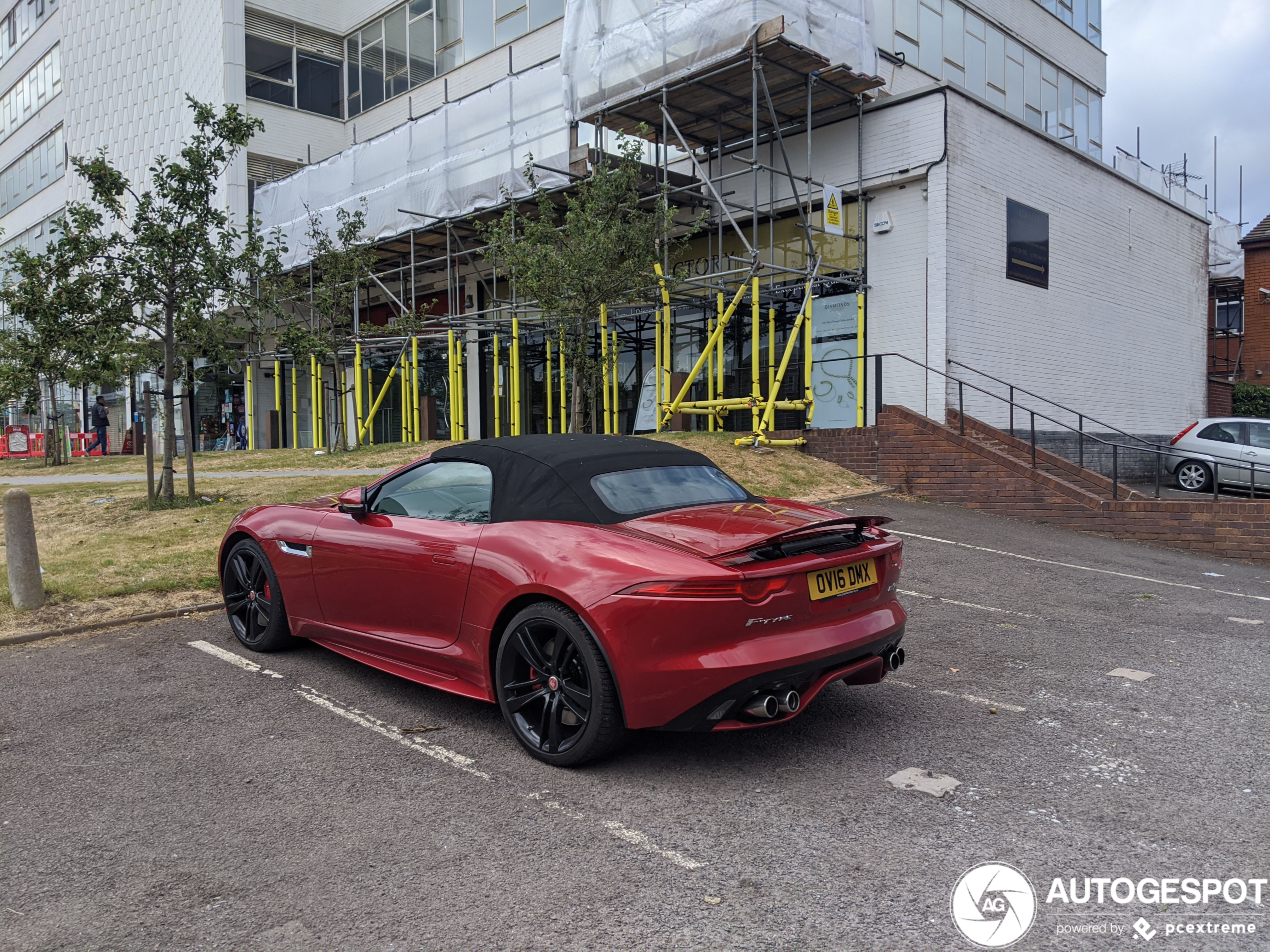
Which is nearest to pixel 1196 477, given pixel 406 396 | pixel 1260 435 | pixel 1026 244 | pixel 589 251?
pixel 1260 435

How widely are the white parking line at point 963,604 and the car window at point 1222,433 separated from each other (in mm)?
11602

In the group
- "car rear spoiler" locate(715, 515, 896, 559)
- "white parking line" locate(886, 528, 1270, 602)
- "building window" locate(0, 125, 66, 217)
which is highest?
"building window" locate(0, 125, 66, 217)

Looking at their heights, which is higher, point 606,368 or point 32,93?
point 32,93

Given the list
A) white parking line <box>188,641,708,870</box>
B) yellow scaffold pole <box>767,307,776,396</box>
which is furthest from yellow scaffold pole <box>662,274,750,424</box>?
white parking line <box>188,641,708,870</box>

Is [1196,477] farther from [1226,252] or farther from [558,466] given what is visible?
[1226,252]

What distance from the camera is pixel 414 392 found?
68.3ft

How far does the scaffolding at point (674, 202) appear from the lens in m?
14.7

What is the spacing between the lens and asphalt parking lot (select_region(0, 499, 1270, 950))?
265cm

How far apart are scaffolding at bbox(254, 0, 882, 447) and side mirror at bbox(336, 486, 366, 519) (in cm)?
980

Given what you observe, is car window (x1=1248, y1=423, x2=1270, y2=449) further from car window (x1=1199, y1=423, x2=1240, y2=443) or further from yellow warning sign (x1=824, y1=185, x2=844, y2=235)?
yellow warning sign (x1=824, y1=185, x2=844, y2=235)

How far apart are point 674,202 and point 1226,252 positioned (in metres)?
23.5

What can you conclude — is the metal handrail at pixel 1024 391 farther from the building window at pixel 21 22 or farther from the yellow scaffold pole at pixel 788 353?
the building window at pixel 21 22

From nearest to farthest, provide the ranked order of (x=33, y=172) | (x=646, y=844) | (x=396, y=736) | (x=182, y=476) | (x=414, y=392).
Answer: (x=646, y=844) < (x=396, y=736) < (x=182, y=476) < (x=414, y=392) < (x=33, y=172)

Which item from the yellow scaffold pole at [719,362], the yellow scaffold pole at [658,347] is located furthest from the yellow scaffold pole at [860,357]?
the yellow scaffold pole at [658,347]
